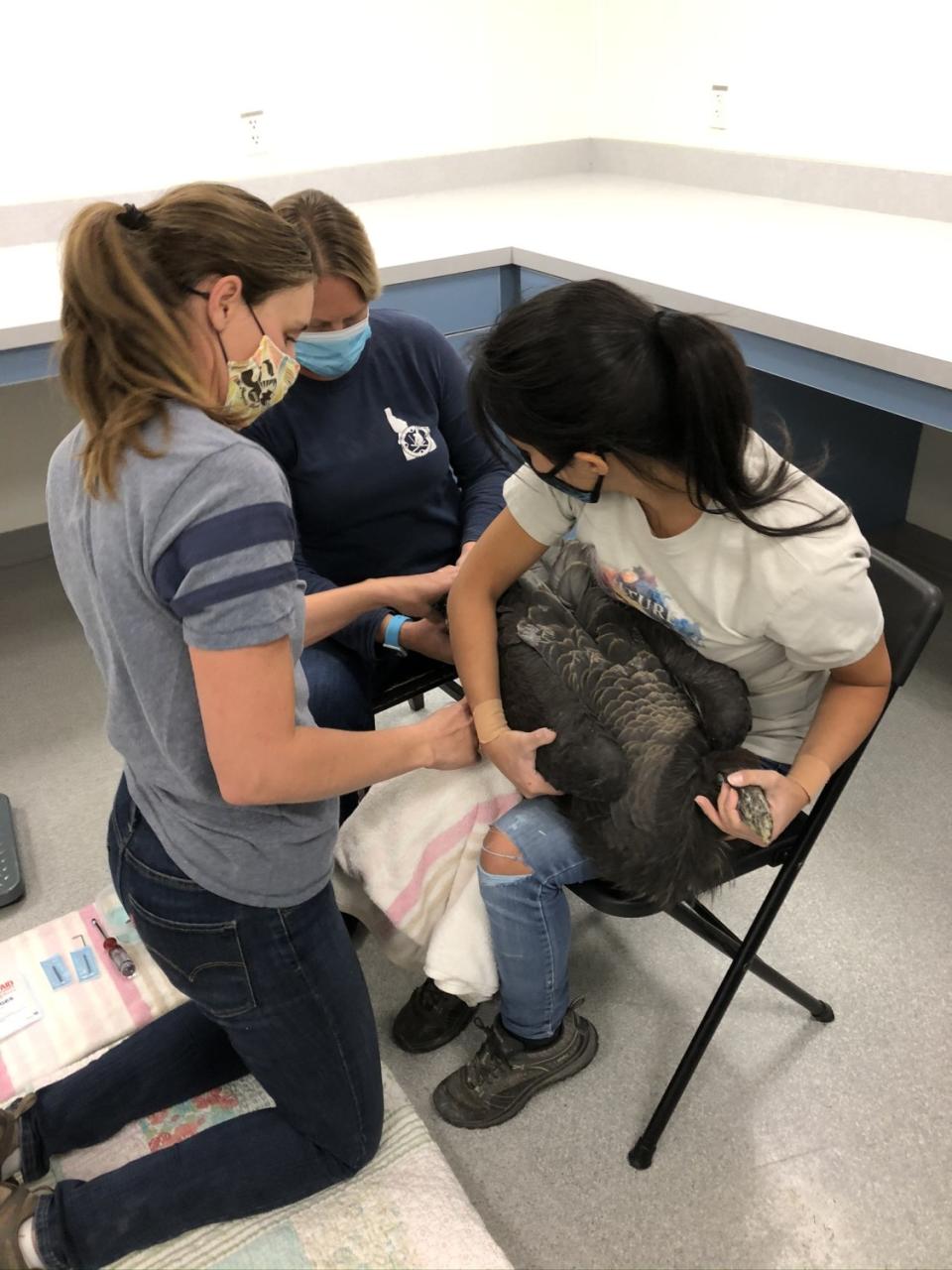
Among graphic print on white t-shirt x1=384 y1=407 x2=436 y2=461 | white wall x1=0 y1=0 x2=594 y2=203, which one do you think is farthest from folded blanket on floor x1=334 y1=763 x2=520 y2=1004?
white wall x1=0 y1=0 x2=594 y2=203

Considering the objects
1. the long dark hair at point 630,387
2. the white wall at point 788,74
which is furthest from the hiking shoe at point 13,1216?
the white wall at point 788,74

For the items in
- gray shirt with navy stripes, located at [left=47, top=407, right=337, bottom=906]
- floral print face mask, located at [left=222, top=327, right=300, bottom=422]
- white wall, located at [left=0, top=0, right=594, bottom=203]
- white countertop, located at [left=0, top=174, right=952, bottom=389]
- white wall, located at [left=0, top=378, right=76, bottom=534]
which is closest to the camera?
gray shirt with navy stripes, located at [left=47, top=407, right=337, bottom=906]

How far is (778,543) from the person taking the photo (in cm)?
107

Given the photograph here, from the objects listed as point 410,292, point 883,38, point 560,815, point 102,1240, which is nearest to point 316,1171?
point 102,1240

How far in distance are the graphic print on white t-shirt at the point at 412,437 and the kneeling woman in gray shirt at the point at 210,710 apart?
504mm

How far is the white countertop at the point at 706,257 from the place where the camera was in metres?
1.67

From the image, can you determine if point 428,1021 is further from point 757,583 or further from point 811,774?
point 757,583

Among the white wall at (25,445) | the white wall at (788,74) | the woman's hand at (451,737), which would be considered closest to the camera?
the woman's hand at (451,737)

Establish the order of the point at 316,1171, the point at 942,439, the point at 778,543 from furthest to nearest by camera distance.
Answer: the point at 942,439 → the point at 316,1171 → the point at 778,543

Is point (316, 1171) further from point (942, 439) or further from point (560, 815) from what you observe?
point (942, 439)

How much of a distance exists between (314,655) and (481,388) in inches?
24.3

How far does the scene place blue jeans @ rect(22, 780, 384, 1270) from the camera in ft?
3.52

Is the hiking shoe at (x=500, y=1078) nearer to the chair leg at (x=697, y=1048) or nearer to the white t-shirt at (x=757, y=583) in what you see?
the chair leg at (x=697, y=1048)

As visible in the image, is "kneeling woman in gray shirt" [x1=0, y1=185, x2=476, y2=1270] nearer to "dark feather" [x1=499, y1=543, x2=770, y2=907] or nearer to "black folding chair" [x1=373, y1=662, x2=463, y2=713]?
"dark feather" [x1=499, y1=543, x2=770, y2=907]
